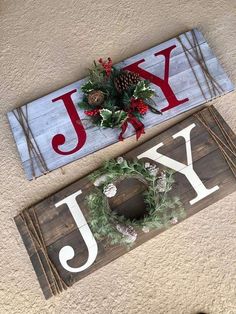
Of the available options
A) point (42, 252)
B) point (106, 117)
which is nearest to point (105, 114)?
point (106, 117)

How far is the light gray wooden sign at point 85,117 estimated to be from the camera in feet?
4.31

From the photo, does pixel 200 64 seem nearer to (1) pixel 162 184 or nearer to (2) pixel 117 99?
(2) pixel 117 99

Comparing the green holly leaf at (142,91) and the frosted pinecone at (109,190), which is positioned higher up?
the green holly leaf at (142,91)

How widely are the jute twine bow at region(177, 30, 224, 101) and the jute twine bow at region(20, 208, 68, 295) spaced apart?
2.73 ft

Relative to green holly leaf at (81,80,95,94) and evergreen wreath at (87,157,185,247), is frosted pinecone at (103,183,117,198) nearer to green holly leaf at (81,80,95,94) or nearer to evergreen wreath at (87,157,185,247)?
evergreen wreath at (87,157,185,247)

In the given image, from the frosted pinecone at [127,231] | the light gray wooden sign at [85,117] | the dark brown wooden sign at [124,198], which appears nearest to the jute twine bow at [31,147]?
the light gray wooden sign at [85,117]

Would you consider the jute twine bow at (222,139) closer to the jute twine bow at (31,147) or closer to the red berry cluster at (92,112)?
the red berry cluster at (92,112)

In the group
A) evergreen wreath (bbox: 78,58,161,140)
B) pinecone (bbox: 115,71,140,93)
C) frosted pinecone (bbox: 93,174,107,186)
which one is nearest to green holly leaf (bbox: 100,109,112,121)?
evergreen wreath (bbox: 78,58,161,140)

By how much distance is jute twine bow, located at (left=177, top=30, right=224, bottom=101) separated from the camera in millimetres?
1341

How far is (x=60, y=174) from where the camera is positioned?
4.38 feet

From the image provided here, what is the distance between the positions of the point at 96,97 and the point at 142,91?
173 millimetres

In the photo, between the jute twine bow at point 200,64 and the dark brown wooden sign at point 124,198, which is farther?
the jute twine bow at point 200,64

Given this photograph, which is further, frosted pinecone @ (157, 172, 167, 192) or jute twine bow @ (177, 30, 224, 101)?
Result: jute twine bow @ (177, 30, 224, 101)

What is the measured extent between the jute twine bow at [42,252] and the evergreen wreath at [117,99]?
17.4 inches
